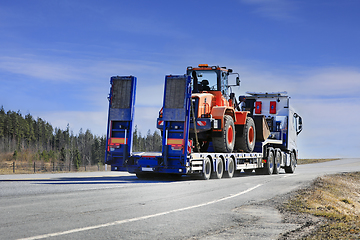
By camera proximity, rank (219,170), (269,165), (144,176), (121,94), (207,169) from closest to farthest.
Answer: (121,94)
(207,169)
(219,170)
(144,176)
(269,165)

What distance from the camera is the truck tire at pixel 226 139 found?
18.6 metres

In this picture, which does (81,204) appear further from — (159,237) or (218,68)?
(218,68)

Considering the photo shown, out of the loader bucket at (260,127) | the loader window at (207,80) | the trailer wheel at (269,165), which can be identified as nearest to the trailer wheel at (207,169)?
the loader window at (207,80)

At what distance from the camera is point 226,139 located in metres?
18.8

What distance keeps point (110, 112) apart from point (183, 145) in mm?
3600

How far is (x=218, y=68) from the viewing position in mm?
19578

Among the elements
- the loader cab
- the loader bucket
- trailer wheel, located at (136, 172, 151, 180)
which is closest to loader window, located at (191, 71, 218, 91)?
the loader cab

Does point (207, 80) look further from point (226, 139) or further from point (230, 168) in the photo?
point (230, 168)

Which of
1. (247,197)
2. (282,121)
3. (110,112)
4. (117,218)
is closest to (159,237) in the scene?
(117,218)

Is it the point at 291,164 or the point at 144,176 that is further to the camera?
the point at 291,164

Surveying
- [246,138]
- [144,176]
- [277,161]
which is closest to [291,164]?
[277,161]

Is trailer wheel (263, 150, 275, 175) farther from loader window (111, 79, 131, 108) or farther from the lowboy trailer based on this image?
loader window (111, 79, 131, 108)

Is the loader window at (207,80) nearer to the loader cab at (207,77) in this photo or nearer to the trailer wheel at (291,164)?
the loader cab at (207,77)

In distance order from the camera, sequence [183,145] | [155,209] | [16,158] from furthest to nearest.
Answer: [16,158] → [183,145] → [155,209]
